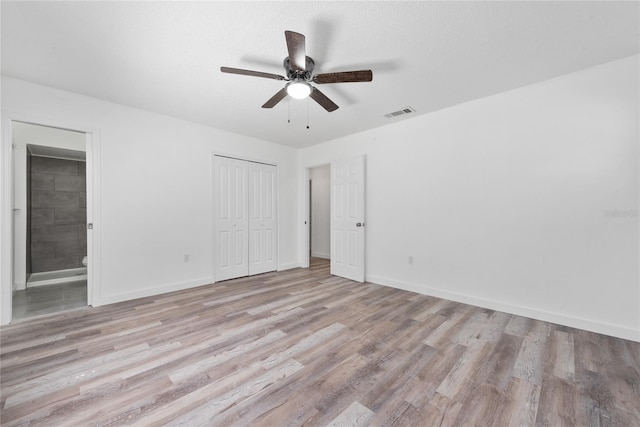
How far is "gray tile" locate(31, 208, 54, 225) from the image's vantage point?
4.49 m

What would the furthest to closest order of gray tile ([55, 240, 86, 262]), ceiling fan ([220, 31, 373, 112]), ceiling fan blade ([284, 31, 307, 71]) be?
gray tile ([55, 240, 86, 262])
ceiling fan ([220, 31, 373, 112])
ceiling fan blade ([284, 31, 307, 71])

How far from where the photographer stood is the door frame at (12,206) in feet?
8.64

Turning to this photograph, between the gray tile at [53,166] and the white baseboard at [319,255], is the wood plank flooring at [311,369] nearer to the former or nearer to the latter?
the gray tile at [53,166]

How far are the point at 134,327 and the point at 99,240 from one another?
4.39 ft

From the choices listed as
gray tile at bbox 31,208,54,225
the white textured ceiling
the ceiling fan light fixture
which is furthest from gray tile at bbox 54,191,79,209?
the ceiling fan light fixture

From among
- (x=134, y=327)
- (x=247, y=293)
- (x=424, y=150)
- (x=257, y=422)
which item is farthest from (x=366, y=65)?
(x=134, y=327)

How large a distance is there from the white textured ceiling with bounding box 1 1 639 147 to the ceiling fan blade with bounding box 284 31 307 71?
9.6 inches

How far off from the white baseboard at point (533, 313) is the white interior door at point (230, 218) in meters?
2.74

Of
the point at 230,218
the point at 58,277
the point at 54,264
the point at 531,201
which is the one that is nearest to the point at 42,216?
the point at 54,264

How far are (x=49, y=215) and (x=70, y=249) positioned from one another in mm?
717

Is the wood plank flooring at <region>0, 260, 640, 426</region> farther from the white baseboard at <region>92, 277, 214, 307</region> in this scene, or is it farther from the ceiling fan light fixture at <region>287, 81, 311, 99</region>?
the ceiling fan light fixture at <region>287, 81, 311, 99</region>

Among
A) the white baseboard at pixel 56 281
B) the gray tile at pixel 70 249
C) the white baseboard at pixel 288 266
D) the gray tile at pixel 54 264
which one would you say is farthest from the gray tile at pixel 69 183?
the white baseboard at pixel 288 266

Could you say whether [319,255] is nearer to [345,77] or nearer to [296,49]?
[345,77]

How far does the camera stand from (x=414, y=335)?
2.41 m
